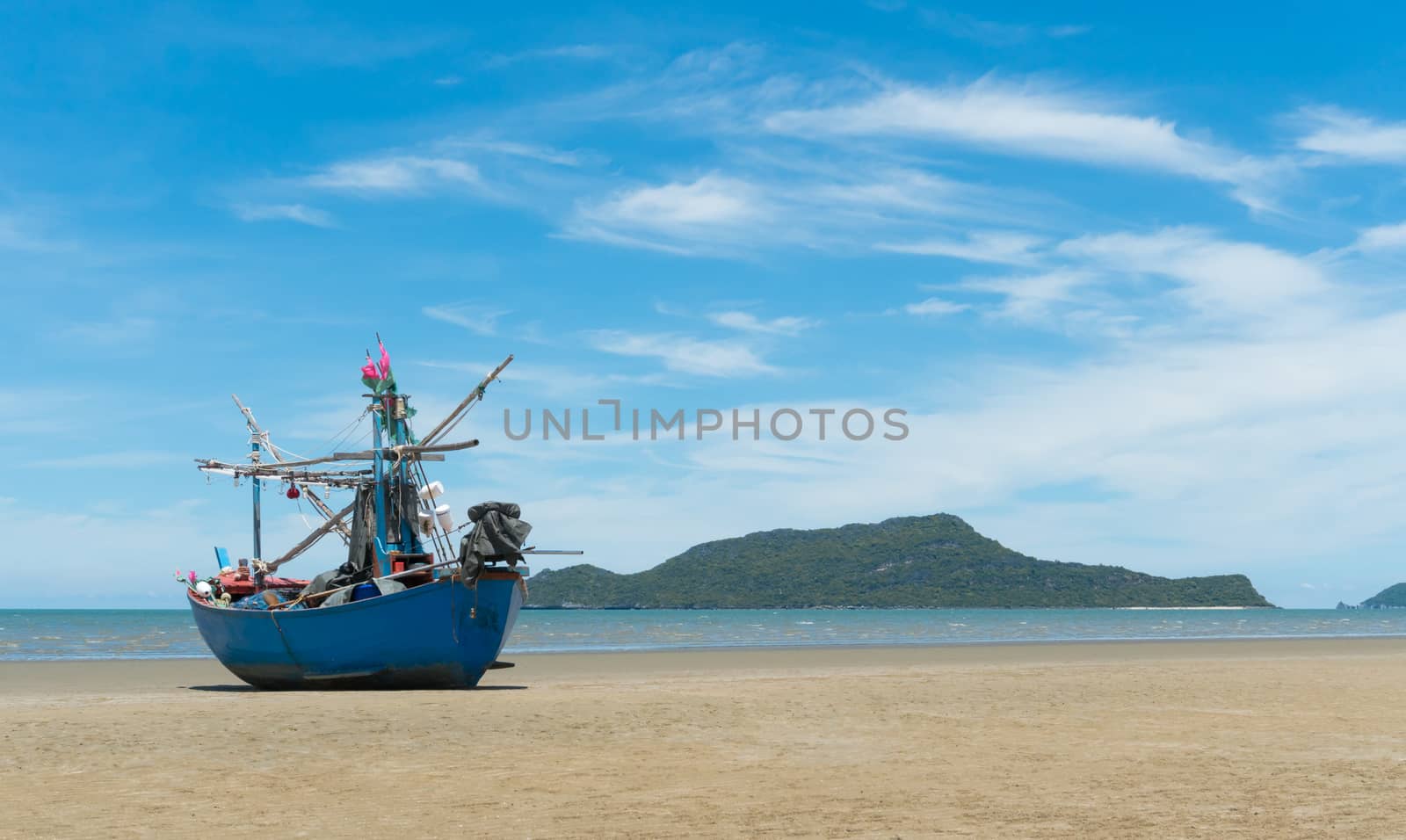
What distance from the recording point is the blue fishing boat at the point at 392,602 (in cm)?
2431

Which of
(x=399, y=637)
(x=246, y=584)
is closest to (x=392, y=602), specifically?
(x=399, y=637)

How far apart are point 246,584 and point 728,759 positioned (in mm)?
19603

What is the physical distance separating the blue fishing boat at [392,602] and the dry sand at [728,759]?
4.76 feet

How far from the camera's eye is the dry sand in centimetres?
1037

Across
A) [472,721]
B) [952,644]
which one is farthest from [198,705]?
[952,644]

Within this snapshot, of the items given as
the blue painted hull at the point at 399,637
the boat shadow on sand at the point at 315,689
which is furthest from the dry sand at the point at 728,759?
the blue painted hull at the point at 399,637

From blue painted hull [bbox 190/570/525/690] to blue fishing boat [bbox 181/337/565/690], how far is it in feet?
0.08

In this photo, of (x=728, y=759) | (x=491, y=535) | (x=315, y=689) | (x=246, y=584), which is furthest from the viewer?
(x=246, y=584)

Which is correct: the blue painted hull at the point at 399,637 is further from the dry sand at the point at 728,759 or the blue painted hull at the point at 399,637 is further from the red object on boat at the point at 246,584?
the red object on boat at the point at 246,584

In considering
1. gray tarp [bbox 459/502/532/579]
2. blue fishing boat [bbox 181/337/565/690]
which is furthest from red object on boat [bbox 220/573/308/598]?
gray tarp [bbox 459/502/532/579]

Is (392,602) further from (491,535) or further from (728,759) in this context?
(728,759)

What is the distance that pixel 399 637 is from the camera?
80.1 ft

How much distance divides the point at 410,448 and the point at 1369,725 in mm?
20078

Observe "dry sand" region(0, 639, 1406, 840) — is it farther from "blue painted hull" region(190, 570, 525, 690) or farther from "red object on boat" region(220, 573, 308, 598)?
"red object on boat" region(220, 573, 308, 598)
